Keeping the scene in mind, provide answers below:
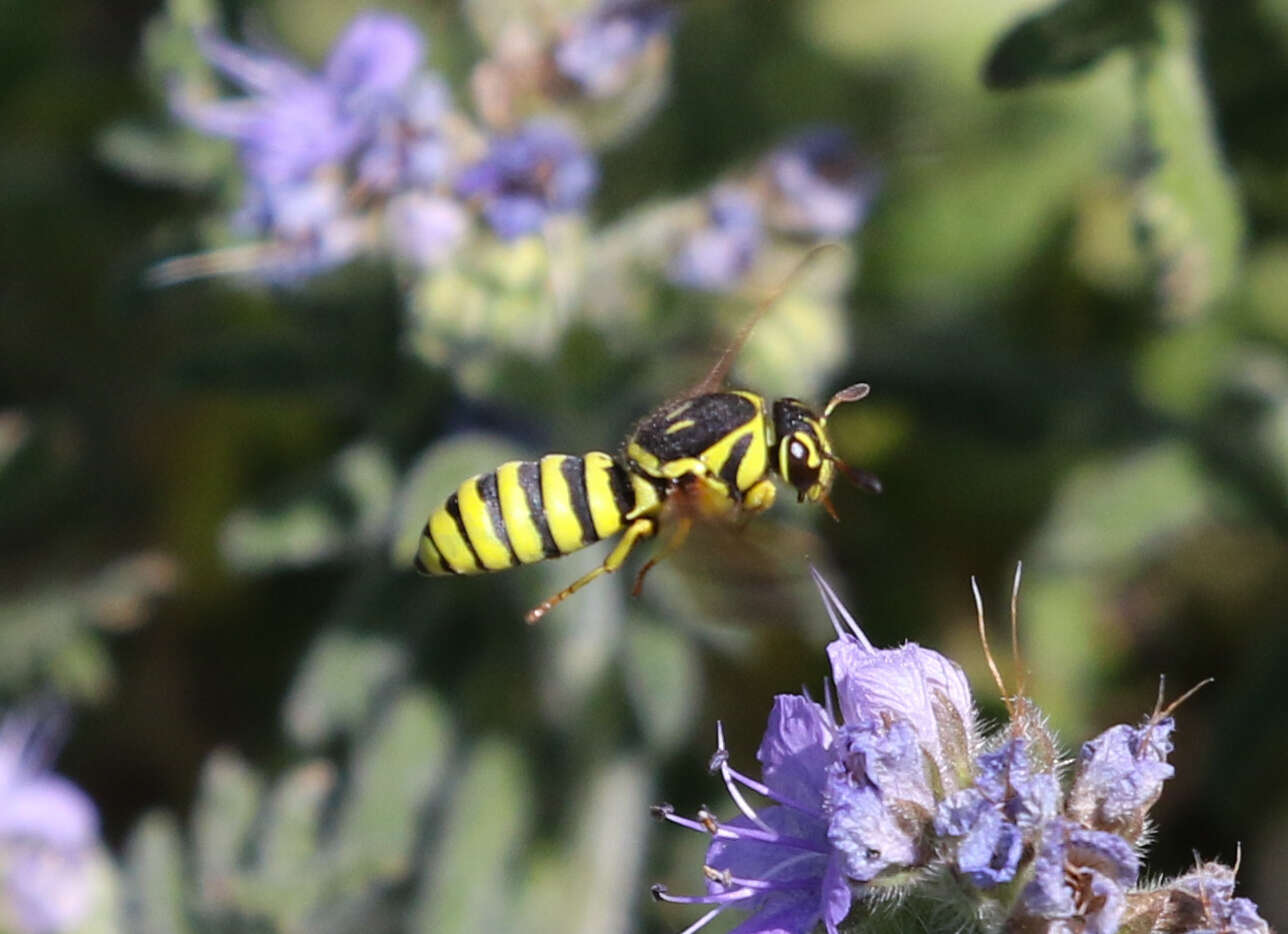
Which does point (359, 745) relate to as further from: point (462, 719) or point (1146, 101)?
point (1146, 101)

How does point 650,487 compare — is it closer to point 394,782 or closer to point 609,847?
point 394,782

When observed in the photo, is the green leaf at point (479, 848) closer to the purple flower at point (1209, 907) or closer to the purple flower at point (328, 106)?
the purple flower at point (328, 106)

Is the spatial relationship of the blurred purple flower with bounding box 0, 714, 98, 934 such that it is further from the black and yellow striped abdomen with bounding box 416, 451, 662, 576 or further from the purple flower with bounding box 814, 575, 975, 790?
the purple flower with bounding box 814, 575, 975, 790

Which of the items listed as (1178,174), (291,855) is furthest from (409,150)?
(1178,174)

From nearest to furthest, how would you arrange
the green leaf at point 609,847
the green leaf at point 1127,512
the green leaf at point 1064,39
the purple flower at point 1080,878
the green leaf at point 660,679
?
the purple flower at point 1080,878, the green leaf at point 1064,39, the green leaf at point 660,679, the green leaf at point 1127,512, the green leaf at point 609,847

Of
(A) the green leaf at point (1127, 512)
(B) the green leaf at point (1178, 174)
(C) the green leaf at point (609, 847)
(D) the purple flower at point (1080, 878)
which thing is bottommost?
(D) the purple flower at point (1080, 878)

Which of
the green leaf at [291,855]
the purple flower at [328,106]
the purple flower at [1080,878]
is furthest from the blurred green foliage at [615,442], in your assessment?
the purple flower at [1080,878]

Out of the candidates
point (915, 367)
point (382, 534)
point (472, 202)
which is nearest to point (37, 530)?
point (382, 534)
